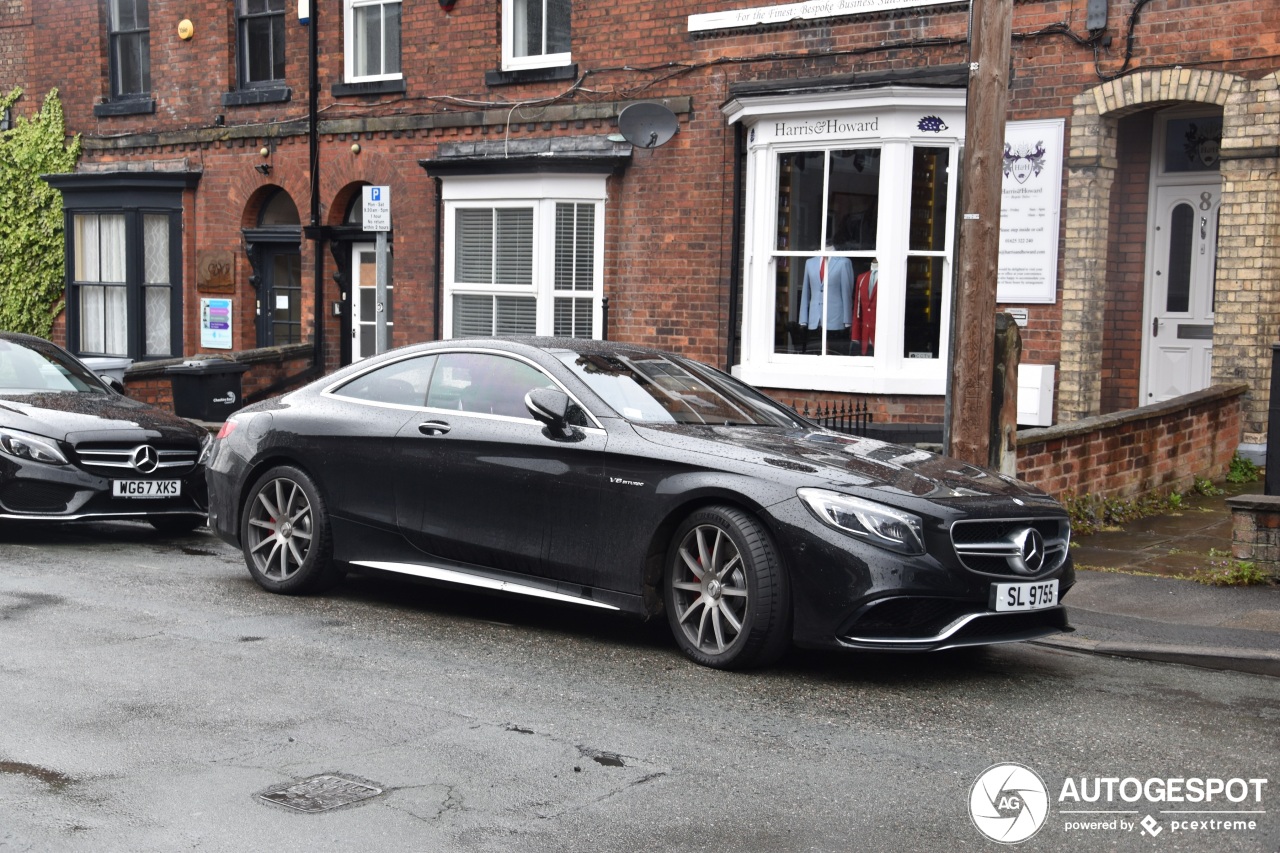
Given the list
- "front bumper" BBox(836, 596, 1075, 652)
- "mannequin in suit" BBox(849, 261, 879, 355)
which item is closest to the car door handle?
"front bumper" BBox(836, 596, 1075, 652)

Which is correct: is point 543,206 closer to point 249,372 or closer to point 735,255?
point 735,255

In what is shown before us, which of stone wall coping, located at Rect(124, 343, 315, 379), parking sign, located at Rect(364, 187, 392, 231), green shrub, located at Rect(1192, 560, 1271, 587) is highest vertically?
parking sign, located at Rect(364, 187, 392, 231)

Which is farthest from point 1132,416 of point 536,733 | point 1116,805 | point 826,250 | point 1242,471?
point 536,733

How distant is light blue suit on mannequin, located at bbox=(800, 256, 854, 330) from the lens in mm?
14060

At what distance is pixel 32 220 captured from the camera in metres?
21.5

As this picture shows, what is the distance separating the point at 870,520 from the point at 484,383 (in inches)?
95.6

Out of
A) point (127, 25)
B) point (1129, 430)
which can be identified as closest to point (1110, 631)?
point (1129, 430)

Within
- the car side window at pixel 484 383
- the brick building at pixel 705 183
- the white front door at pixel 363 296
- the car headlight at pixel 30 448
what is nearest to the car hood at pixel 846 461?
the car side window at pixel 484 383

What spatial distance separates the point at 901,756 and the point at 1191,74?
9.14 meters

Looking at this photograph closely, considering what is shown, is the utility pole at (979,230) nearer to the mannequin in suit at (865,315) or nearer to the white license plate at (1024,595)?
the white license plate at (1024,595)

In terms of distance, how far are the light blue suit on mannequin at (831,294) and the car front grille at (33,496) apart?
7.47 m

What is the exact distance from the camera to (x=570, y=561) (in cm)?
699

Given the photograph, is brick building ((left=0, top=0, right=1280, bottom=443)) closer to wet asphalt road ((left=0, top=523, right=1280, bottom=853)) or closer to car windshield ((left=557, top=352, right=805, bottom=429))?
car windshield ((left=557, top=352, right=805, bottom=429))

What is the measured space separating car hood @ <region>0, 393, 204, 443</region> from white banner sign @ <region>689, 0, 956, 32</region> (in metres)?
7.32
